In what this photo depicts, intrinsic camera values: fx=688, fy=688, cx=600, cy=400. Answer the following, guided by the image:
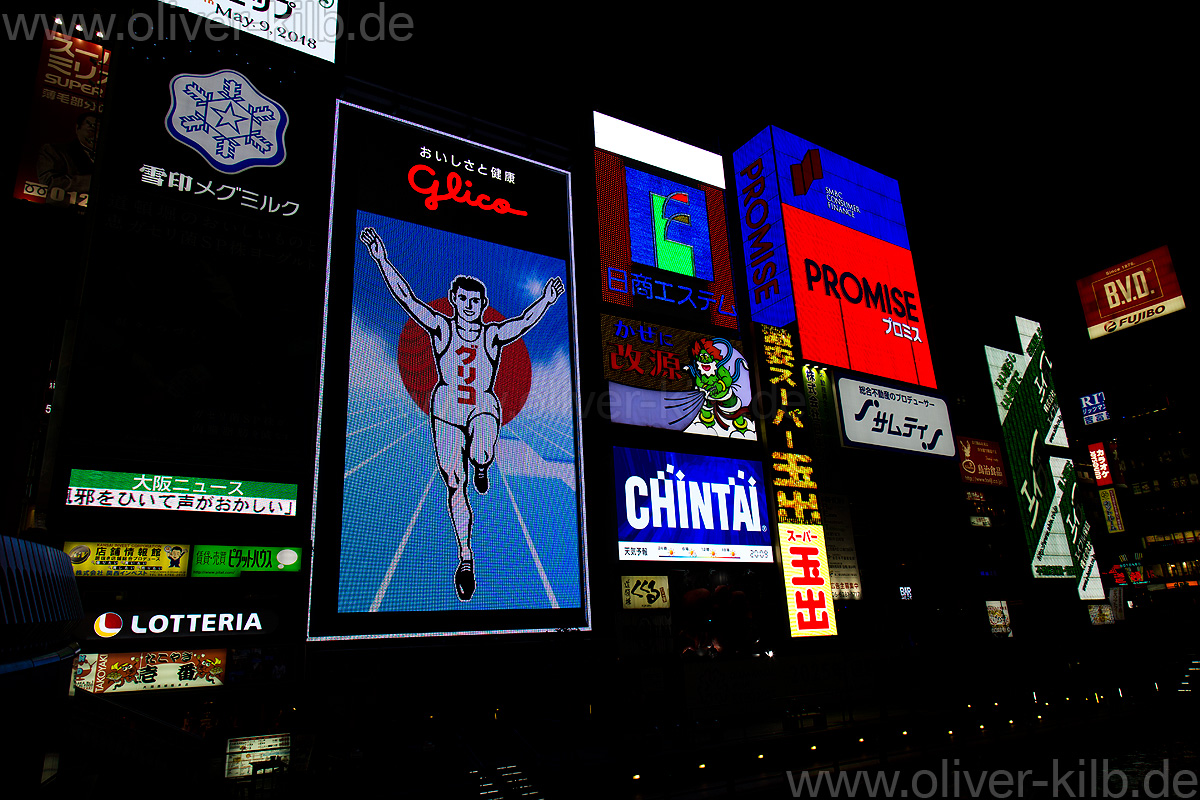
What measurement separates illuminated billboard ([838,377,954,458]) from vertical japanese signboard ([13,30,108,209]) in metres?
19.1

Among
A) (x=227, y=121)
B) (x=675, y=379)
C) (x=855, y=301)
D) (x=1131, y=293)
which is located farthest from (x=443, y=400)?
(x=1131, y=293)

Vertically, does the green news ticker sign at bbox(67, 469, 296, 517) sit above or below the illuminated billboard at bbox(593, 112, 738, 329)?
below

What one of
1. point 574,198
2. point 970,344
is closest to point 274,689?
point 574,198

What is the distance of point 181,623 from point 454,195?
10.3 m

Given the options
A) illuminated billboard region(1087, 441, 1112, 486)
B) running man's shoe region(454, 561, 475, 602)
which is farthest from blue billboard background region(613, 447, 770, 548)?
illuminated billboard region(1087, 441, 1112, 486)

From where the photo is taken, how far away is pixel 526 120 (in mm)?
18969

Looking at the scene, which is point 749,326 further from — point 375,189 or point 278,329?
point 278,329

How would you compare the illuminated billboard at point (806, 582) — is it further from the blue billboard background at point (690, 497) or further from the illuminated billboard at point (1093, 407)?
the illuminated billboard at point (1093, 407)

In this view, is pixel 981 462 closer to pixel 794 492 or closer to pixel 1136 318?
pixel 1136 318

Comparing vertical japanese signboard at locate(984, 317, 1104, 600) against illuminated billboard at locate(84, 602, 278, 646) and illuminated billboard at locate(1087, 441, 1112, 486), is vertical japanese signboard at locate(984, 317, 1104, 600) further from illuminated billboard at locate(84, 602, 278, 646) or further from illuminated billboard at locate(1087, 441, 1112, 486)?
illuminated billboard at locate(84, 602, 278, 646)

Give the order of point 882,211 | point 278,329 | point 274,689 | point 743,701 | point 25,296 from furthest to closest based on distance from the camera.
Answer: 1. point 882,211
2. point 743,701
3. point 25,296
4. point 278,329
5. point 274,689

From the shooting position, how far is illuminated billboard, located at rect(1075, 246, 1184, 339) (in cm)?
2169

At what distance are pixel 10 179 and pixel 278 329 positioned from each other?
19.5ft

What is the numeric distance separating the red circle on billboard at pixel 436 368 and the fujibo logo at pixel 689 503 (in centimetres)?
344
